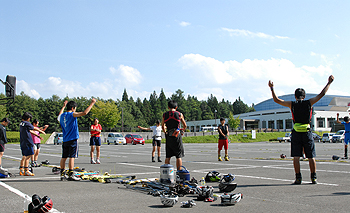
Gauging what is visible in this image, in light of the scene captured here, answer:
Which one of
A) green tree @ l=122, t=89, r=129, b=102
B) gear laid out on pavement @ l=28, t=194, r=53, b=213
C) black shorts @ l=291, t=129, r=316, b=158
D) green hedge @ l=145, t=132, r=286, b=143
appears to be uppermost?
green tree @ l=122, t=89, r=129, b=102

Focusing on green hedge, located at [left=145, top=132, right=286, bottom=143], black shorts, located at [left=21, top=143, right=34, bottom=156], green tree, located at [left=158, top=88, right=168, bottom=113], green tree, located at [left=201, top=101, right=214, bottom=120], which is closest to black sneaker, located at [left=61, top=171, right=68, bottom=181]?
black shorts, located at [left=21, top=143, right=34, bottom=156]

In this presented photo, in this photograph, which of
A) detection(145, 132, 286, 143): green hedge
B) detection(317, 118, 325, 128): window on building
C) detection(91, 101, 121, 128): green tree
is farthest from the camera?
detection(317, 118, 325, 128): window on building

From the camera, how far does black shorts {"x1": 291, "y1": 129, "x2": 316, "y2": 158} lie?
6787 millimetres

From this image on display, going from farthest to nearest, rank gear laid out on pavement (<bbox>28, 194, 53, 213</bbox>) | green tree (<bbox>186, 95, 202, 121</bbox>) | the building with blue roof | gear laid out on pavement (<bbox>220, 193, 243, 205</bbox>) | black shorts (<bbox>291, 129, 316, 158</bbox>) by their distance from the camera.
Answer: green tree (<bbox>186, 95, 202, 121</bbox>), the building with blue roof, black shorts (<bbox>291, 129, 316, 158</bbox>), gear laid out on pavement (<bbox>220, 193, 243, 205</bbox>), gear laid out on pavement (<bbox>28, 194, 53, 213</bbox>)

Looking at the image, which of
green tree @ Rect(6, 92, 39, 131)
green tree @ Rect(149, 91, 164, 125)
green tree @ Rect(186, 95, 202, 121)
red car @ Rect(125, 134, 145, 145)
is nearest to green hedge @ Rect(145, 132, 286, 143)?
red car @ Rect(125, 134, 145, 145)

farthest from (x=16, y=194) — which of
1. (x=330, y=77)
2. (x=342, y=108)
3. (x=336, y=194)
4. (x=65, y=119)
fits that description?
(x=342, y=108)

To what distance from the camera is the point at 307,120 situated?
683 cm

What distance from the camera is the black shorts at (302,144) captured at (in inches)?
267

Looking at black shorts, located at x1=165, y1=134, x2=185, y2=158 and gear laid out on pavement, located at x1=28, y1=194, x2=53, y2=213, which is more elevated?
black shorts, located at x1=165, y1=134, x2=185, y2=158

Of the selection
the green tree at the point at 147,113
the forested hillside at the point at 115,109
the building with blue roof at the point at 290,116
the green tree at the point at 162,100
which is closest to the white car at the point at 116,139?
the forested hillside at the point at 115,109

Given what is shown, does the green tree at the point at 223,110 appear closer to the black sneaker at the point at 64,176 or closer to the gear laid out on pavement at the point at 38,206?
the black sneaker at the point at 64,176

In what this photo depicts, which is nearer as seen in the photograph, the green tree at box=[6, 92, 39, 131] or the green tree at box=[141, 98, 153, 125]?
the green tree at box=[6, 92, 39, 131]

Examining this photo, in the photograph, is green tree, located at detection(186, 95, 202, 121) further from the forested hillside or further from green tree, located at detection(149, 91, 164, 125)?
green tree, located at detection(149, 91, 164, 125)

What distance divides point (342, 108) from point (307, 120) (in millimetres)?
110086
